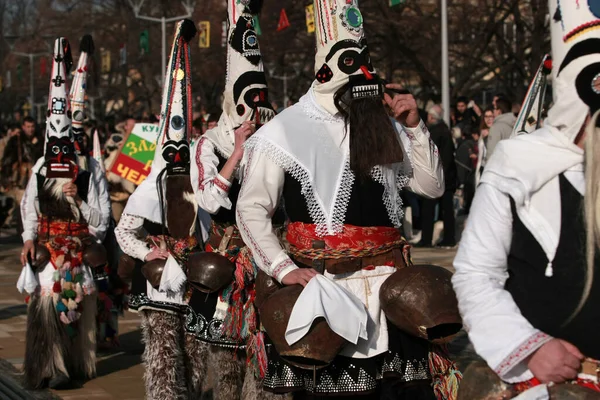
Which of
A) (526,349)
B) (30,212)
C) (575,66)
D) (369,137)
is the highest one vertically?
(575,66)

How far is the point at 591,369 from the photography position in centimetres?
312

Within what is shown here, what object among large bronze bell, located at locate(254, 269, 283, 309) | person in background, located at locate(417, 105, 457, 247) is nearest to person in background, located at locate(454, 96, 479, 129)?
person in background, located at locate(417, 105, 457, 247)

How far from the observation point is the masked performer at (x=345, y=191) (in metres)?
4.79

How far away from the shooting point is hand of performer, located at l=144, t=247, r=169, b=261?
7.33 metres

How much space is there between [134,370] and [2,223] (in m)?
14.6

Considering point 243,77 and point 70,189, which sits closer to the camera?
point 243,77

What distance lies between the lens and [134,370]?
9.16 m

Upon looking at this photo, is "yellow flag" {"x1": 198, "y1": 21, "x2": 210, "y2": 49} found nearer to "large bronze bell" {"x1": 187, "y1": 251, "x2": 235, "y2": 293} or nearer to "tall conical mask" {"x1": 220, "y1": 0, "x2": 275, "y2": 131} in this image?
"tall conical mask" {"x1": 220, "y1": 0, "x2": 275, "y2": 131}

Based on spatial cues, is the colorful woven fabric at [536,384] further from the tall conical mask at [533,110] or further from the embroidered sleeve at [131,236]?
the embroidered sleeve at [131,236]

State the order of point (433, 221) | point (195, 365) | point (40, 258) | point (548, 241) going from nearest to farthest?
point (548, 241)
point (195, 365)
point (40, 258)
point (433, 221)

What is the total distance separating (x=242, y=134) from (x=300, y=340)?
214 cm

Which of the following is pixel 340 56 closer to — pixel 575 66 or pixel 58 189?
pixel 575 66

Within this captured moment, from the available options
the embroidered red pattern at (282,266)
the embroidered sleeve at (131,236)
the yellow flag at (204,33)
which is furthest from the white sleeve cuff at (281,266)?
the yellow flag at (204,33)

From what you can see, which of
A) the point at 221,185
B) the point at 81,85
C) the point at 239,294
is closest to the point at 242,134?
the point at 221,185
